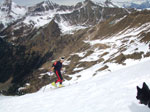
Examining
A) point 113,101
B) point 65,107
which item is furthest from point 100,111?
point 65,107

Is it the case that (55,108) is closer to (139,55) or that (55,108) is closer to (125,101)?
(125,101)

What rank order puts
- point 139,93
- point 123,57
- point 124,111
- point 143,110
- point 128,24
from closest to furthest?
point 139,93 < point 143,110 < point 124,111 < point 123,57 < point 128,24

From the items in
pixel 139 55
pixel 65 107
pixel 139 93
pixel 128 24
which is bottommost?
pixel 139 55

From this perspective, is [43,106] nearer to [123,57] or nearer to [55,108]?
[55,108]

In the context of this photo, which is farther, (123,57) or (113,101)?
(123,57)

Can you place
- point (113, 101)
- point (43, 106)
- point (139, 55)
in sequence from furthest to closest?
1. point (139, 55)
2. point (43, 106)
3. point (113, 101)

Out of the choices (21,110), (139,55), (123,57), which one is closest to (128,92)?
(21,110)

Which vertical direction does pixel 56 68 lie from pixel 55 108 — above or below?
above

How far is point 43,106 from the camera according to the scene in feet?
38.1

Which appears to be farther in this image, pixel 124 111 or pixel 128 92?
pixel 128 92

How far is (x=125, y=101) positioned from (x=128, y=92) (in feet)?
4.54

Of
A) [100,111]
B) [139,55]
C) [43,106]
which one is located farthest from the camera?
[139,55]

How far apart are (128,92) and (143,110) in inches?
110

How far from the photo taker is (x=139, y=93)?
5273 millimetres
